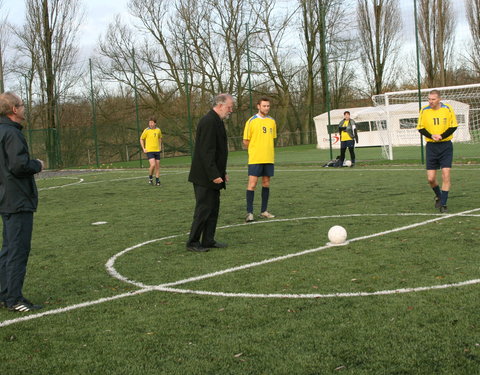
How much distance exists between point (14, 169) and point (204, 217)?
2999 mm

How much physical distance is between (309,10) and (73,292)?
39.2m

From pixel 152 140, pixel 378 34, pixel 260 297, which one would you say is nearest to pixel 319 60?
pixel 378 34

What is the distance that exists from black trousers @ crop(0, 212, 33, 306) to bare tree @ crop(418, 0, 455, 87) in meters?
32.6

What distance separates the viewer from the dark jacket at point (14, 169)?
5.13 metres

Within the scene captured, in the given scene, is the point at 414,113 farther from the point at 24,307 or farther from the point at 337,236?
the point at 24,307

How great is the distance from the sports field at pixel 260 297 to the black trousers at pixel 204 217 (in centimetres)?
25

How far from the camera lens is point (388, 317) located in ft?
14.8

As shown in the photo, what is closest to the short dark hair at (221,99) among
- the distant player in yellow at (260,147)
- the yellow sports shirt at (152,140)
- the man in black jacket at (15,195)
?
the distant player in yellow at (260,147)

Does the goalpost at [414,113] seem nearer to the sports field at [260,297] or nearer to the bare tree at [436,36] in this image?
the bare tree at [436,36]

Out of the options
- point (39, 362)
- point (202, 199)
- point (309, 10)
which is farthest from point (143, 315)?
point (309, 10)

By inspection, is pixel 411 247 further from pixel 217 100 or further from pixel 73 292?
pixel 73 292

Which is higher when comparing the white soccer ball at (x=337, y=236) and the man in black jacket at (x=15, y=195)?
the man in black jacket at (x=15, y=195)

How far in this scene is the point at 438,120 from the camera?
990cm

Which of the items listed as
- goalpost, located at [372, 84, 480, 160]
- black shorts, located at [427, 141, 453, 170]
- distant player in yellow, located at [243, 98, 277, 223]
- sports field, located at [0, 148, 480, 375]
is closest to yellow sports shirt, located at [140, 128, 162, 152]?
sports field, located at [0, 148, 480, 375]
